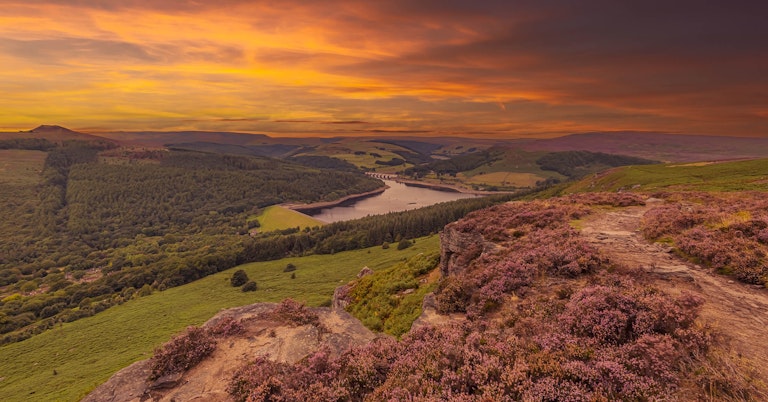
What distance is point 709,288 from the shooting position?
12766 mm

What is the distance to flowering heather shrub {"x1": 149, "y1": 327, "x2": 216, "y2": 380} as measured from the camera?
1197cm

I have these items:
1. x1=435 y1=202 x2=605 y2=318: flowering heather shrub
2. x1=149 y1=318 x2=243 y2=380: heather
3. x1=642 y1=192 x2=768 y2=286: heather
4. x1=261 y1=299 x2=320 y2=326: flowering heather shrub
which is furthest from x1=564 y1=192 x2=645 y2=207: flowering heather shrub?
x1=149 y1=318 x2=243 y2=380: heather

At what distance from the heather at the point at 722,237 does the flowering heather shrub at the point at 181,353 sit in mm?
22925

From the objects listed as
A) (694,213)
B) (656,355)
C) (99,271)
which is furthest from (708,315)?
(99,271)

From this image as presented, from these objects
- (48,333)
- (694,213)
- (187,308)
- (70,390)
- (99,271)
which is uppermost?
(694,213)

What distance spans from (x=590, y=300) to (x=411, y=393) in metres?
7.92

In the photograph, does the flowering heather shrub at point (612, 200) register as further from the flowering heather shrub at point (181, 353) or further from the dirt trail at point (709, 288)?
the flowering heather shrub at point (181, 353)

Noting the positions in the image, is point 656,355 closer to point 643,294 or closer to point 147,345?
point 643,294

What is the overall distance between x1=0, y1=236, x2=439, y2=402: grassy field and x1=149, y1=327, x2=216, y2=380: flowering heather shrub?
3127 cm

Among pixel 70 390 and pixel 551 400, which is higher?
pixel 551 400

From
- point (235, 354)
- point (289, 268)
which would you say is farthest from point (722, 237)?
point (289, 268)

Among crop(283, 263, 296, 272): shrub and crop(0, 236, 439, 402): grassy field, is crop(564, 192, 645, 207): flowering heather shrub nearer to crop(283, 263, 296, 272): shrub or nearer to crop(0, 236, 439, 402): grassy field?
crop(0, 236, 439, 402): grassy field

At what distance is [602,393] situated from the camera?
7.11m

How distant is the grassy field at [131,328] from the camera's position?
62031mm
